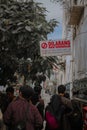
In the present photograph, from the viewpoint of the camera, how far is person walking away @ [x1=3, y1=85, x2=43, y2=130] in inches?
265

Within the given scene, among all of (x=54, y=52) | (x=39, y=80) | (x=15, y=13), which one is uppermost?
(x=15, y=13)

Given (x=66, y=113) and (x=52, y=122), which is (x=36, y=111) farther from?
(x=66, y=113)

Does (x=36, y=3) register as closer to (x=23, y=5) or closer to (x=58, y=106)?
(x=23, y=5)

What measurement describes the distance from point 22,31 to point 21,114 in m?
3.02

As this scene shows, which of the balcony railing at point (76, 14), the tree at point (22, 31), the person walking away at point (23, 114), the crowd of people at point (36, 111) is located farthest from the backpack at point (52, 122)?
the balcony railing at point (76, 14)

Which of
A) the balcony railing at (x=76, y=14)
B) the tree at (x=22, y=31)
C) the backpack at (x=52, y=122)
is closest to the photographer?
the backpack at (x=52, y=122)

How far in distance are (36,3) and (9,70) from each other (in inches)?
96.0

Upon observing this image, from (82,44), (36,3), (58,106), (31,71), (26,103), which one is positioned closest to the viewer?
(26,103)

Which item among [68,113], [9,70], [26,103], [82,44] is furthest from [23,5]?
[82,44]

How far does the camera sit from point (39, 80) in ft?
49.3

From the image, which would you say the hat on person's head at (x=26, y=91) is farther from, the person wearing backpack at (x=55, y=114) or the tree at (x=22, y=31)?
the tree at (x=22, y=31)

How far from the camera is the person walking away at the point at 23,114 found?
6742mm

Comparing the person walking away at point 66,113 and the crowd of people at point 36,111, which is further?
the person walking away at point 66,113

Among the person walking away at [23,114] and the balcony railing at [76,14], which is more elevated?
the balcony railing at [76,14]
